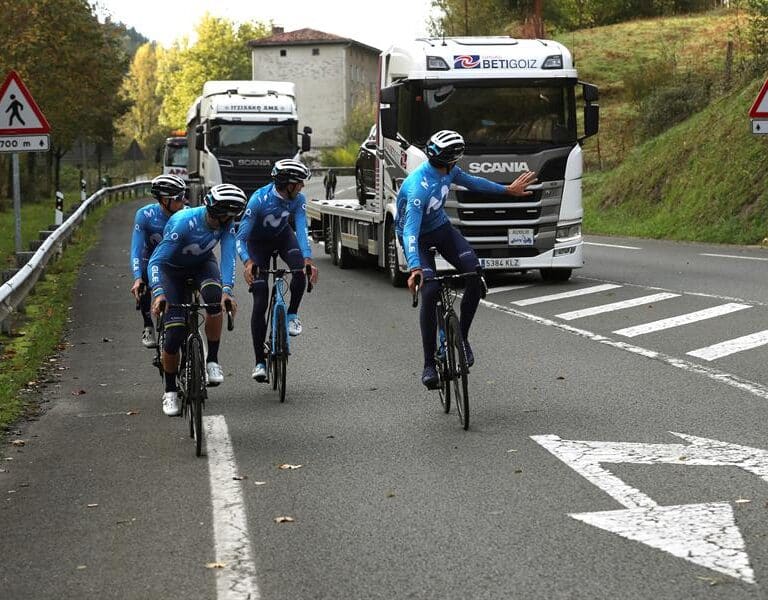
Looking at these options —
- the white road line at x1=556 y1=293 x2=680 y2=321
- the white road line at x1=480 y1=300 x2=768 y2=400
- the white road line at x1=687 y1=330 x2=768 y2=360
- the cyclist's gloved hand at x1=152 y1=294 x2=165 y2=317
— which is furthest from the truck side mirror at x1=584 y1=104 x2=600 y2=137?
the cyclist's gloved hand at x1=152 y1=294 x2=165 y2=317

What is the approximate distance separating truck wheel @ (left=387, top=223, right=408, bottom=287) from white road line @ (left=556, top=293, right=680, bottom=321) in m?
3.88

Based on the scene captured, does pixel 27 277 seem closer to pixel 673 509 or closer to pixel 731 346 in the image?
pixel 731 346

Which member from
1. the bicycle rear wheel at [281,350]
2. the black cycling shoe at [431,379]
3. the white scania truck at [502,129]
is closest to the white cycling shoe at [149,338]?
the bicycle rear wheel at [281,350]

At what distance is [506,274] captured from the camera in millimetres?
22938

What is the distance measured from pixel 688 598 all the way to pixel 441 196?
519cm

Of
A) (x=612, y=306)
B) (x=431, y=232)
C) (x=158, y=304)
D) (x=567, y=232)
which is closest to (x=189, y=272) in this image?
(x=158, y=304)

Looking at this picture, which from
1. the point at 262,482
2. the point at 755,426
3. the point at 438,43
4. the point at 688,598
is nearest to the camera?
the point at 688,598

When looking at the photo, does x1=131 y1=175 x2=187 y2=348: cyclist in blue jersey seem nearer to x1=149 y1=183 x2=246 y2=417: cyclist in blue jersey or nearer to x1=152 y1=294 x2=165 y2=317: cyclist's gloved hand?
x1=149 y1=183 x2=246 y2=417: cyclist in blue jersey

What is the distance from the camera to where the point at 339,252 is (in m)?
24.8

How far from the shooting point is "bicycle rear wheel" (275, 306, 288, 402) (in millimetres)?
10562

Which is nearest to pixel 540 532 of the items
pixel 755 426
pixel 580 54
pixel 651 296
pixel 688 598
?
pixel 688 598

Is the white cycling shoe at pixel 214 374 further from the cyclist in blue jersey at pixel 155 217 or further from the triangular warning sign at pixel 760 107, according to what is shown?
the triangular warning sign at pixel 760 107

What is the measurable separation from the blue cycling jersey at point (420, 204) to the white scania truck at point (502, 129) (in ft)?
29.1

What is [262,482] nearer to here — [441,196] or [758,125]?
[441,196]
